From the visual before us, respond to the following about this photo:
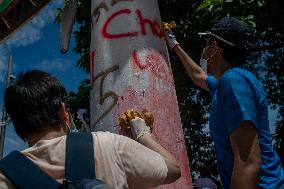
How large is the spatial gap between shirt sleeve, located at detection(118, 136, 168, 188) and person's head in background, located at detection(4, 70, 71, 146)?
1.02 ft

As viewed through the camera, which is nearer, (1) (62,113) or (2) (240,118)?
(1) (62,113)

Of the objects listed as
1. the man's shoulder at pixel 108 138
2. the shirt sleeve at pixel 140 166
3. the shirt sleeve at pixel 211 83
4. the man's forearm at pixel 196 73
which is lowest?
the shirt sleeve at pixel 140 166

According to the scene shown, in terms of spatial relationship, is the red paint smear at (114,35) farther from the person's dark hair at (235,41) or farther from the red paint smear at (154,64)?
the person's dark hair at (235,41)

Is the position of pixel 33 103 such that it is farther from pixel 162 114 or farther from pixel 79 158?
pixel 162 114

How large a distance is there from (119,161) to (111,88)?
2.03 meters

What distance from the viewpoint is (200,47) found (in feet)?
36.7

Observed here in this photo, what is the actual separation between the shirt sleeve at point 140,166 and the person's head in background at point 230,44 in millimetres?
906

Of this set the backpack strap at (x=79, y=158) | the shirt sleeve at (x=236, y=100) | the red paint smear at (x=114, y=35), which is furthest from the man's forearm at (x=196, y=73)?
the backpack strap at (x=79, y=158)

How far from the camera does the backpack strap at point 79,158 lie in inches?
79.1

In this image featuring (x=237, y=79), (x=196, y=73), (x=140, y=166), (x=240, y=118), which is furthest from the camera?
(x=196, y=73)

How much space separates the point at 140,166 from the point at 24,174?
0.50 m

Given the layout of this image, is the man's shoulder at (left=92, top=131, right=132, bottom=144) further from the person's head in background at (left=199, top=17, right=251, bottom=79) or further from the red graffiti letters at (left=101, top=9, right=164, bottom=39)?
the red graffiti letters at (left=101, top=9, right=164, bottom=39)

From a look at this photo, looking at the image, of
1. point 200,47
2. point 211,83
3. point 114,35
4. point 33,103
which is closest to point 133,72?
point 114,35

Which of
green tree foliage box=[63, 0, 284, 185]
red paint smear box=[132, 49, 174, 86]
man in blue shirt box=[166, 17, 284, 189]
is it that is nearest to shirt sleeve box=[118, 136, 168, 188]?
man in blue shirt box=[166, 17, 284, 189]
